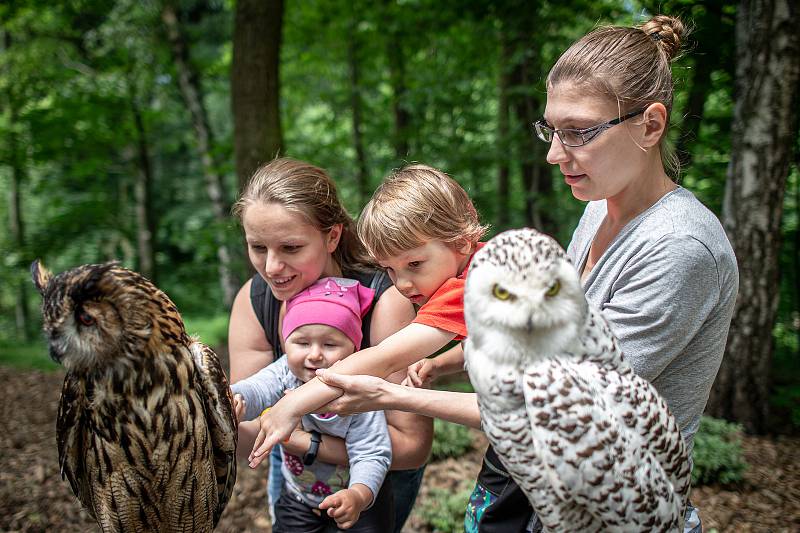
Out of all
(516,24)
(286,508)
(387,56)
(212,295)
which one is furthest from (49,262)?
(286,508)

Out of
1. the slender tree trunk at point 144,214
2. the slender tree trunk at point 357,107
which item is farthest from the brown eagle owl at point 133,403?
the slender tree trunk at point 144,214

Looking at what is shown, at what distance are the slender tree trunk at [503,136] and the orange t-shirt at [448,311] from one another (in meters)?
5.14

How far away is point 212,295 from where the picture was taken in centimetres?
1388

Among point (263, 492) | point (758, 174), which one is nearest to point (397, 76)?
point (758, 174)

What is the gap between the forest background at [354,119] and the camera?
14.9ft

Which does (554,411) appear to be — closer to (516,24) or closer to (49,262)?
(516,24)

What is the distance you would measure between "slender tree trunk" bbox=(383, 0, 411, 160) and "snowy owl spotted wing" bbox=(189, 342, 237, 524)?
6.73 metres

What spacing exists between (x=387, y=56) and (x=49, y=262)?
26.7ft

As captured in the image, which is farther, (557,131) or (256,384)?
(256,384)

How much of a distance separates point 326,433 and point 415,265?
79 centimetres

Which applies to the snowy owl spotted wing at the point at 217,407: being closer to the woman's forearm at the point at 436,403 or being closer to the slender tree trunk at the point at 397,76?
the woman's forearm at the point at 436,403

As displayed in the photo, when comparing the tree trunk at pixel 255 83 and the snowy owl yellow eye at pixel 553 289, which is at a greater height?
the tree trunk at pixel 255 83

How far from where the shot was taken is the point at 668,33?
71.4 inches

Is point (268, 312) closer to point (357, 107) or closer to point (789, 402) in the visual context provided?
point (789, 402)
